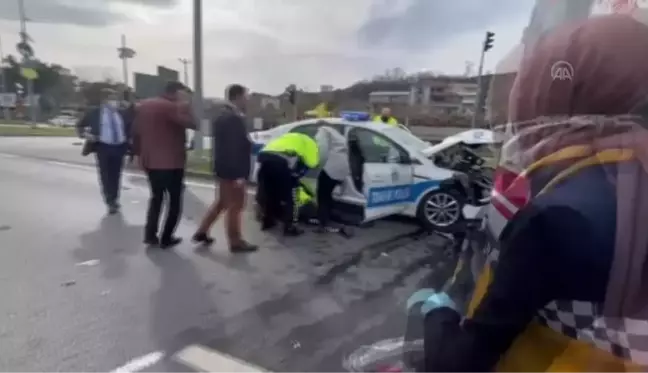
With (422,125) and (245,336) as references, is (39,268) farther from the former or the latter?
(422,125)

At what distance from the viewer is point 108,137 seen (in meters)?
7.73

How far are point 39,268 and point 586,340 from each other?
5566 mm

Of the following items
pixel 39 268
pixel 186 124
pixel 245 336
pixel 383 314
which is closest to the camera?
pixel 245 336

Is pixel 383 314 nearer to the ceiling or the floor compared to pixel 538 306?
nearer to the floor

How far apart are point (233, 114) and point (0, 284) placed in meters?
2.86

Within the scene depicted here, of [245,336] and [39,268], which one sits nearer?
[245,336]

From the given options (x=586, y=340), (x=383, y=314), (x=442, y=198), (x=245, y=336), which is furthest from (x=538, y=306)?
(x=442, y=198)

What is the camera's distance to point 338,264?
5504mm

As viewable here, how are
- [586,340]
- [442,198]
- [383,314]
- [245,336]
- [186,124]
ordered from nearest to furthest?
[586,340], [245,336], [383,314], [186,124], [442,198]

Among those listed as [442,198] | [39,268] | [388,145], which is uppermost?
[388,145]

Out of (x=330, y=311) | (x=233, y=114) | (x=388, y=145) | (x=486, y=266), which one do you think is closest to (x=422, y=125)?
(x=388, y=145)

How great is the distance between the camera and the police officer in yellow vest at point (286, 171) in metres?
6.61

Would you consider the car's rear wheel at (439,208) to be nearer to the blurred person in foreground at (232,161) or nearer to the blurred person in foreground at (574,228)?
the blurred person in foreground at (232,161)

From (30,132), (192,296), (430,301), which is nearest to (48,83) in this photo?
(30,132)
